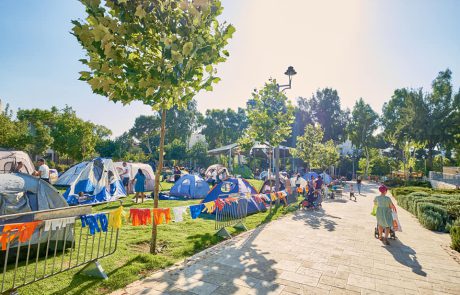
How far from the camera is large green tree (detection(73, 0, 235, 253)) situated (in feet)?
14.9

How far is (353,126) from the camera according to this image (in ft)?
152

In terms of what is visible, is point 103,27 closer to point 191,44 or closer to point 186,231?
point 191,44

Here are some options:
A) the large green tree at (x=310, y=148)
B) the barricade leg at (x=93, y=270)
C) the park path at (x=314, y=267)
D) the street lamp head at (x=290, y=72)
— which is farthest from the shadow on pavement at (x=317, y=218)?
the large green tree at (x=310, y=148)

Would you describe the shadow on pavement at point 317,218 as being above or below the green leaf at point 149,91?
below

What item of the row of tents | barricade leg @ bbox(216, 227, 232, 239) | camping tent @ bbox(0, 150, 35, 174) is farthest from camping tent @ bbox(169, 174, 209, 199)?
camping tent @ bbox(0, 150, 35, 174)

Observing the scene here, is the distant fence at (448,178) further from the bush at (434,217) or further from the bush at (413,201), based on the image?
the bush at (434,217)

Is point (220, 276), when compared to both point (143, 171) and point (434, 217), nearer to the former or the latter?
point (434, 217)

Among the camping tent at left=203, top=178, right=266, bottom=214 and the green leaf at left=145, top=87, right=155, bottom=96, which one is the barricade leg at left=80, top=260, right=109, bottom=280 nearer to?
the green leaf at left=145, top=87, right=155, bottom=96

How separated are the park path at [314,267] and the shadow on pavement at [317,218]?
0.91 metres

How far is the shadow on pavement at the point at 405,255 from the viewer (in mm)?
5477

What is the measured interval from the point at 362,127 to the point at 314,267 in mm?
45964

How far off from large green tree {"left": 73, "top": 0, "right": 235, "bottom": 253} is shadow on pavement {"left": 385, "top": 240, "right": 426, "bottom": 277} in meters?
6.13

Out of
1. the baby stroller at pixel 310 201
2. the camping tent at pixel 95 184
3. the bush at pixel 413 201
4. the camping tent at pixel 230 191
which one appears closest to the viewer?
the camping tent at pixel 230 191

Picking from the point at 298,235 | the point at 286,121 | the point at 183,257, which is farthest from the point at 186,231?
the point at 286,121
